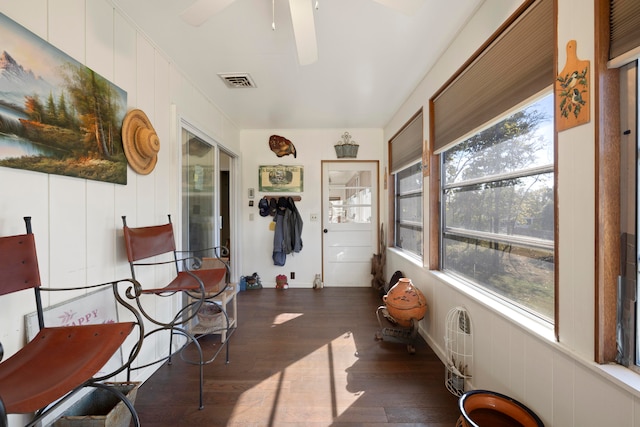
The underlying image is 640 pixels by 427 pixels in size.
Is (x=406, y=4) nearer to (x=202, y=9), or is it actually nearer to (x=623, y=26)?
(x=623, y=26)

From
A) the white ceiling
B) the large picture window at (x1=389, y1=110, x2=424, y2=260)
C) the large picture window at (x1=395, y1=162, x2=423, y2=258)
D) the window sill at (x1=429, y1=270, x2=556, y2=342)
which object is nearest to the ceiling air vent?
the white ceiling

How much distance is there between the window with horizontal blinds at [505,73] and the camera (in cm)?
119

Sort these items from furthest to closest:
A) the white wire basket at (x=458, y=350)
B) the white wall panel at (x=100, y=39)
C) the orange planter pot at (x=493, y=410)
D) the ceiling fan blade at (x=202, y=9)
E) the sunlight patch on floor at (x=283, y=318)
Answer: the sunlight patch on floor at (x=283, y=318), the white wire basket at (x=458, y=350), the white wall panel at (x=100, y=39), the ceiling fan blade at (x=202, y=9), the orange planter pot at (x=493, y=410)

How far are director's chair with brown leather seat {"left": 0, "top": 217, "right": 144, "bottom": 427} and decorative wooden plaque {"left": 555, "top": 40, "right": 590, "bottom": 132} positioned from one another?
75.8 inches

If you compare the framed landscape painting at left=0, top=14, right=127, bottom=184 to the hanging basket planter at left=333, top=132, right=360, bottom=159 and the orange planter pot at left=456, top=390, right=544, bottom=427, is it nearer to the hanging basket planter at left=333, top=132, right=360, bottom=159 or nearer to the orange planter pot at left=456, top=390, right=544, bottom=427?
the orange planter pot at left=456, top=390, right=544, bottom=427

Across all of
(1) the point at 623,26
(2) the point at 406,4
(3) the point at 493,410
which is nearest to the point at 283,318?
(3) the point at 493,410

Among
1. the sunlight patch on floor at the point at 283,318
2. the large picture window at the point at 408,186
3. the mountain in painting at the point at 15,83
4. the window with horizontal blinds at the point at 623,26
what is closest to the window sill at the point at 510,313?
the large picture window at the point at 408,186

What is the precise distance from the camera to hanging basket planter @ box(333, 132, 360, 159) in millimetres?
4035

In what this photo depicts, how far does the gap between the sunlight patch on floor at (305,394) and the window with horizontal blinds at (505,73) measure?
1925mm

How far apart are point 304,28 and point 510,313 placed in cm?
187

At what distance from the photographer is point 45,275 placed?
1.24 metres

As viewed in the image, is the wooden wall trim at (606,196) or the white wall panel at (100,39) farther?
the white wall panel at (100,39)

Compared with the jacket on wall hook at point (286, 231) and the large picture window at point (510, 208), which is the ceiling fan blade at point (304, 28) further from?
the jacket on wall hook at point (286, 231)

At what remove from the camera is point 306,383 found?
1.85m
